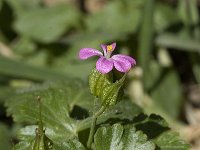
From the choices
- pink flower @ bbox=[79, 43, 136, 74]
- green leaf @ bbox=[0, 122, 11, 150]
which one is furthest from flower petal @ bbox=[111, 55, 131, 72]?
green leaf @ bbox=[0, 122, 11, 150]

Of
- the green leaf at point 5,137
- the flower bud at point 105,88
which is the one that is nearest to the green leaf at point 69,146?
the flower bud at point 105,88

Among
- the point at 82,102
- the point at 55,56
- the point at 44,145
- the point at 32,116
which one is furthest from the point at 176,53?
the point at 44,145

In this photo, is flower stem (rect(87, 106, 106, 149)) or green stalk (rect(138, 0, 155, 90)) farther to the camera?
green stalk (rect(138, 0, 155, 90))

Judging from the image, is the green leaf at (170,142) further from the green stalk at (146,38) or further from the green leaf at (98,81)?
the green stalk at (146,38)

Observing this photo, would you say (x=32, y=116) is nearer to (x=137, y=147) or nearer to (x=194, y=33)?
(x=137, y=147)

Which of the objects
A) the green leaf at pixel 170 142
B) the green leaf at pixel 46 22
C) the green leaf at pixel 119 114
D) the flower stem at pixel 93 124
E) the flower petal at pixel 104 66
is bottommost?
the green leaf at pixel 170 142

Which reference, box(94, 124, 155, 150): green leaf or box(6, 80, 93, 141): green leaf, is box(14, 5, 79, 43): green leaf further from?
box(94, 124, 155, 150): green leaf

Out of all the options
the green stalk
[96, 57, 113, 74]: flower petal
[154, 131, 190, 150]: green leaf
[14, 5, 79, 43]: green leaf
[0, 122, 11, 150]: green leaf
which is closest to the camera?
[96, 57, 113, 74]: flower petal
